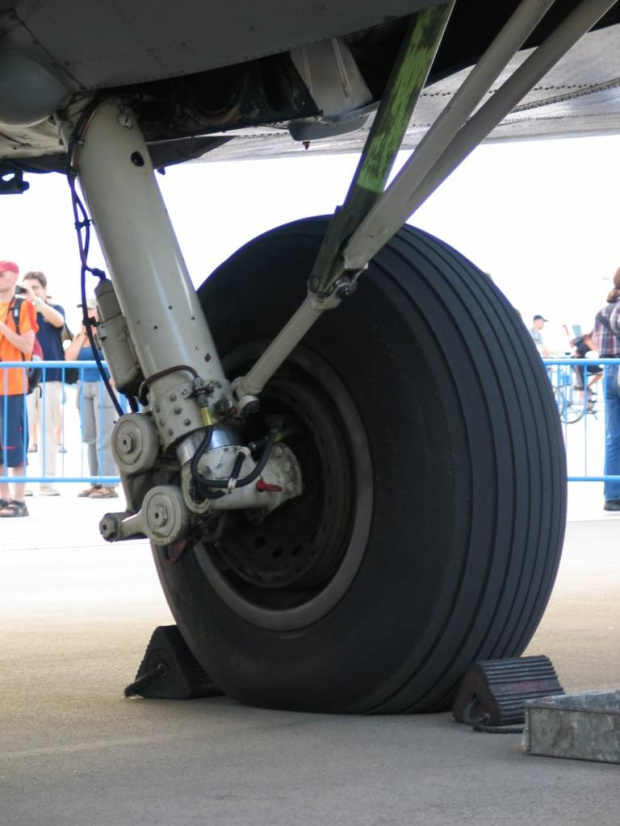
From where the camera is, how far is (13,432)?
10.5m

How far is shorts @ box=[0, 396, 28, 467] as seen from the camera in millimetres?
10297

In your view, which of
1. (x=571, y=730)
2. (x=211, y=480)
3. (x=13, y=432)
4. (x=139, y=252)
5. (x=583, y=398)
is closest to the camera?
(x=571, y=730)

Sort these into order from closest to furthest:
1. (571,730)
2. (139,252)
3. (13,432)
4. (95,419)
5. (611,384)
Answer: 1. (571,730)
2. (139,252)
3. (13,432)
4. (611,384)
5. (95,419)

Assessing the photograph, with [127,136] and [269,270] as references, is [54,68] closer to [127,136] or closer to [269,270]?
[127,136]

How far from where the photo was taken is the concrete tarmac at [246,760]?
7.10 feet

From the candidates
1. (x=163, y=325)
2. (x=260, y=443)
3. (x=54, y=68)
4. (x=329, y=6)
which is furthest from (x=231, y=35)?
(x=260, y=443)

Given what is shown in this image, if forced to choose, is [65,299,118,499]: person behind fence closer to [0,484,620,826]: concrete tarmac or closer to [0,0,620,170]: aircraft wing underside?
[0,484,620,826]: concrete tarmac

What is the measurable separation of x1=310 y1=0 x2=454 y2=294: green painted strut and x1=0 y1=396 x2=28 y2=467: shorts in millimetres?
7776

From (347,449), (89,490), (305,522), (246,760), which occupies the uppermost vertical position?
(89,490)

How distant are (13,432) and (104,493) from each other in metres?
1.55

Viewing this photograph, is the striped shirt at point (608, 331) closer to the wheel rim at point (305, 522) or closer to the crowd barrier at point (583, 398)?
the crowd barrier at point (583, 398)

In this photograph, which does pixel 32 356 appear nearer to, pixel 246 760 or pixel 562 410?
pixel 562 410

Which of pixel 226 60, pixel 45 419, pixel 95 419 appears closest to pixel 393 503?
pixel 226 60

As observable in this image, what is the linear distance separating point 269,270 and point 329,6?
79 cm
